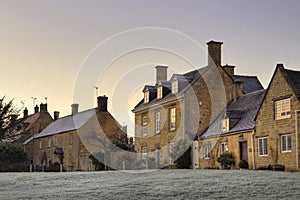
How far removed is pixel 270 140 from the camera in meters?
39.2

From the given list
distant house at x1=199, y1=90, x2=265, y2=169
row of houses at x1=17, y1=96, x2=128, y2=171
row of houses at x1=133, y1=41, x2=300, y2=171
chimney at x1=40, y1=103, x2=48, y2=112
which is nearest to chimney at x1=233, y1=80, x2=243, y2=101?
row of houses at x1=133, y1=41, x2=300, y2=171

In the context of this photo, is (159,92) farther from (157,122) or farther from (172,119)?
(172,119)

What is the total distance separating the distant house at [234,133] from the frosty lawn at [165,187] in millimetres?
13161

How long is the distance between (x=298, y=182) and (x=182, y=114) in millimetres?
25523

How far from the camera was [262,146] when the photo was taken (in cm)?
4009

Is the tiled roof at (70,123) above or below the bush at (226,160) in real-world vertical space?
above

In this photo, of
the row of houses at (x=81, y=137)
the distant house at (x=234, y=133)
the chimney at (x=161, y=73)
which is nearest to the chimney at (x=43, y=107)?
the row of houses at (x=81, y=137)

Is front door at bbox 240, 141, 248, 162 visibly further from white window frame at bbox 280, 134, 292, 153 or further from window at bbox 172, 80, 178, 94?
window at bbox 172, 80, 178, 94

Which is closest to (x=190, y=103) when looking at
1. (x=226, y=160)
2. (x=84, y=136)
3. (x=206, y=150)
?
(x=206, y=150)

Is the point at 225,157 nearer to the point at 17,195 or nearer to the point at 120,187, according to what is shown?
the point at 120,187

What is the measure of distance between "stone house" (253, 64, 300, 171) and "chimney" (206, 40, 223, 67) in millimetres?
10904

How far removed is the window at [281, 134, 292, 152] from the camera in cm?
3753

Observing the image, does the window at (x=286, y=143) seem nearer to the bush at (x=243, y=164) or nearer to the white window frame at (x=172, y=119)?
the bush at (x=243, y=164)

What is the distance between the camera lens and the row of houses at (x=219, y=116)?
125 ft
